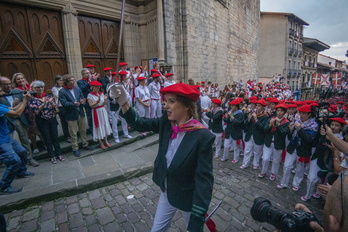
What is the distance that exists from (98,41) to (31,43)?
8.47 feet

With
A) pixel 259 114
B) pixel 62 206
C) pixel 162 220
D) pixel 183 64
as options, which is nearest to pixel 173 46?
pixel 183 64

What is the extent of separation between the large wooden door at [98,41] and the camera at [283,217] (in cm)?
856

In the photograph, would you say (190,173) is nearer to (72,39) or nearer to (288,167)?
(288,167)

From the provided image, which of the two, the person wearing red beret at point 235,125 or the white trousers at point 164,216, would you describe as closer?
the white trousers at point 164,216

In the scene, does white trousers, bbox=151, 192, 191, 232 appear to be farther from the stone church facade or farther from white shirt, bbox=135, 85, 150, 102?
the stone church facade

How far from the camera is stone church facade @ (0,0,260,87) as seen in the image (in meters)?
→ 6.54

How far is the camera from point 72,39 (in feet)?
24.5

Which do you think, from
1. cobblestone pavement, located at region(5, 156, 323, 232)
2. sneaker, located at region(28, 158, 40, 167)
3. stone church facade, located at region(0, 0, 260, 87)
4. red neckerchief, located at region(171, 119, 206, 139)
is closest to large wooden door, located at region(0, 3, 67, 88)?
stone church facade, located at region(0, 0, 260, 87)

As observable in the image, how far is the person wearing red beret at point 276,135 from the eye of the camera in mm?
4387

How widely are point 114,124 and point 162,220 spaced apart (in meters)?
4.38

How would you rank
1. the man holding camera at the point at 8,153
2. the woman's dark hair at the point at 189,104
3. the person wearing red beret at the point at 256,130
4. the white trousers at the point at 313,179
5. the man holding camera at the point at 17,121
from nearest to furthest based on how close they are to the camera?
the woman's dark hair at the point at 189,104, the man holding camera at the point at 8,153, the white trousers at the point at 313,179, the man holding camera at the point at 17,121, the person wearing red beret at the point at 256,130

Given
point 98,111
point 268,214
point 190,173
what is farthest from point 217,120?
point 268,214

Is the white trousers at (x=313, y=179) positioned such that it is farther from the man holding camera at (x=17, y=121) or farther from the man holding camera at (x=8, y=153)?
the man holding camera at (x=17, y=121)

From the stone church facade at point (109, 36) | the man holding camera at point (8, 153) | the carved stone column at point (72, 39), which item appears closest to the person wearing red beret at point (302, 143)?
the man holding camera at point (8, 153)
